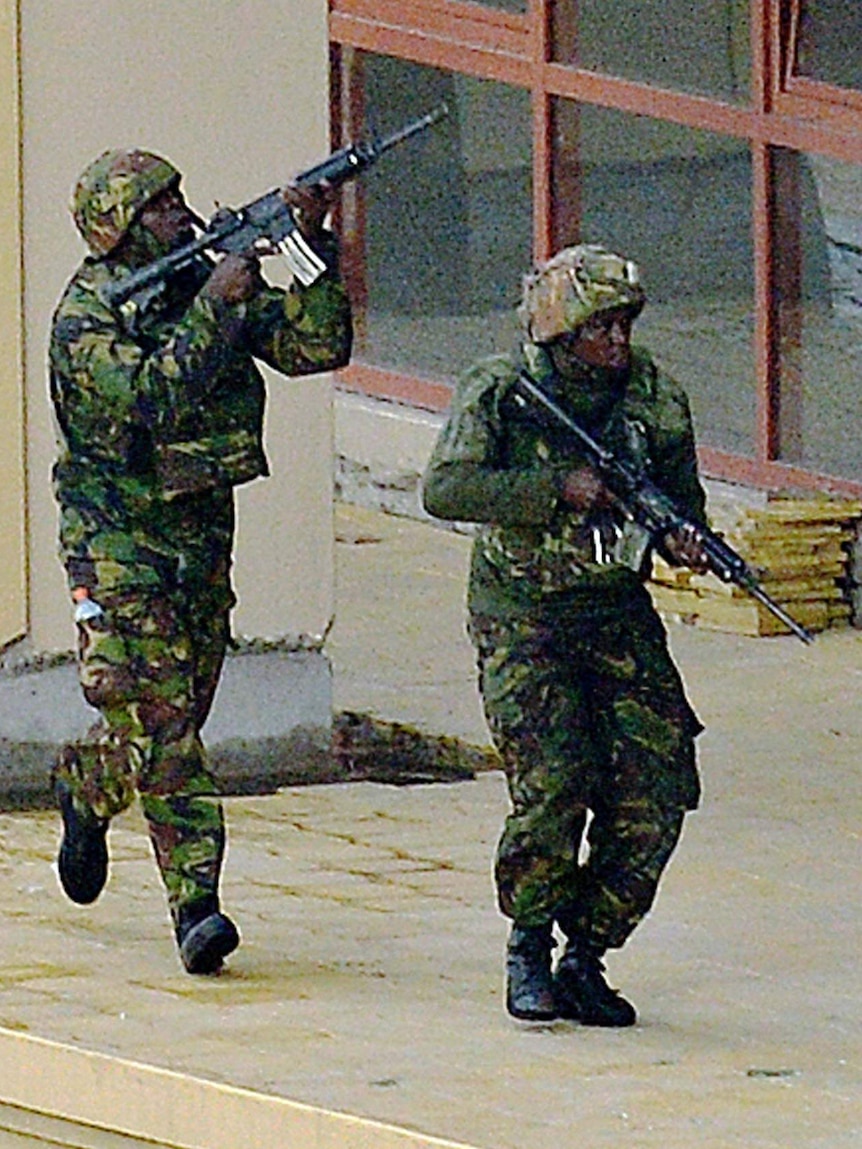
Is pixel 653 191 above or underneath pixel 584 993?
underneath

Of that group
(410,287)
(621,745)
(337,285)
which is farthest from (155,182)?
(410,287)

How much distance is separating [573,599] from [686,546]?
0.96ft

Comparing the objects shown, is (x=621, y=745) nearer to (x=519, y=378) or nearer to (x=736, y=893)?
(x=519, y=378)

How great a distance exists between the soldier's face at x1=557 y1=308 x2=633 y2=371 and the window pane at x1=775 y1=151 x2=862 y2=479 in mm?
5784

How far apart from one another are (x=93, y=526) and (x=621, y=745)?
148 cm

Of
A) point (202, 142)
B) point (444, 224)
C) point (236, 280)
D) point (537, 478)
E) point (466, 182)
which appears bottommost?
point (444, 224)

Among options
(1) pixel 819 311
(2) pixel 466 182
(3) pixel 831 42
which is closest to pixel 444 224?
(2) pixel 466 182

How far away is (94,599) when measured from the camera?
8789 millimetres

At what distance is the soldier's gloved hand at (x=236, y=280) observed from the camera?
336 inches

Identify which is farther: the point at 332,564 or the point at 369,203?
the point at 369,203

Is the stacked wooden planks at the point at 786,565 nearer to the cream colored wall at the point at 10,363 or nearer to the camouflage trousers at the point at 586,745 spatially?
the cream colored wall at the point at 10,363

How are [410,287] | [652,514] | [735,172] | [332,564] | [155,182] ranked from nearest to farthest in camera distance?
[652,514], [155,182], [332,564], [735,172], [410,287]

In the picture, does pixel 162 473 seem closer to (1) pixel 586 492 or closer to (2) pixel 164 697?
(2) pixel 164 697

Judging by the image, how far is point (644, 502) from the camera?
7918 millimetres
